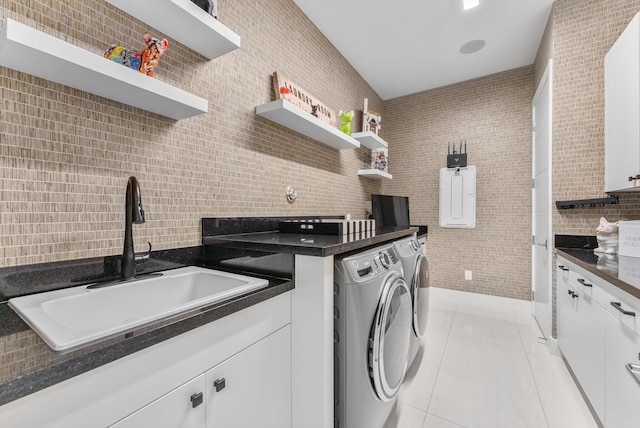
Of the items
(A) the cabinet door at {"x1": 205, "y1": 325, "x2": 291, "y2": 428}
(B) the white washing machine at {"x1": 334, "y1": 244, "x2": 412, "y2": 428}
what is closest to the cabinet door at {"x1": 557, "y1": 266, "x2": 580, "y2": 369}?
(B) the white washing machine at {"x1": 334, "y1": 244, "x2": 412, "y2": 428}

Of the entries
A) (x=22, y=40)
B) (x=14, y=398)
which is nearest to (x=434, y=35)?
(x=22, y=40)

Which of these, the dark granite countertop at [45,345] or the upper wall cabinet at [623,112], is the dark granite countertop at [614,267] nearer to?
the upper wall cabinet at [623,112]

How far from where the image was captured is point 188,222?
1.40 m

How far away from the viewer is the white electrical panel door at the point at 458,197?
11.0ft

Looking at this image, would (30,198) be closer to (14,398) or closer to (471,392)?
(14,398)

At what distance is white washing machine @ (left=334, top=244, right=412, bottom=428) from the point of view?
44.9 inches

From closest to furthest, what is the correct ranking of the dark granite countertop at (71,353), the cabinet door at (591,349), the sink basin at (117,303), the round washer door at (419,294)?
the dark granite countertop at (71,353) < the sink basin at (117,303) < the cabinet door at (591,349) < the round washer door at (419,294)

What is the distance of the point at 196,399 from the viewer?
2.46 ft

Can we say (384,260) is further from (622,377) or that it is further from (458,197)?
(458,197)

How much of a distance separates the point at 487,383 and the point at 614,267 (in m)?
1.01

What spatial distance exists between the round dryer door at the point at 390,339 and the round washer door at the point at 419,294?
303 mm

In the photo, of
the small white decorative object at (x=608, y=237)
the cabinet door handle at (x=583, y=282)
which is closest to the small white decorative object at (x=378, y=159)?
the small white decorative object at (x=608, y=237)

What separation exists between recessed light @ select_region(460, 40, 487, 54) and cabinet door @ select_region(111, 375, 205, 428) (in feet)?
11.2

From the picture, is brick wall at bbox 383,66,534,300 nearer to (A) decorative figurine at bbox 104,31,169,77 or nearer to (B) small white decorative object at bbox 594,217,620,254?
(B) small white decorative object at bbox 594,217,620,254
